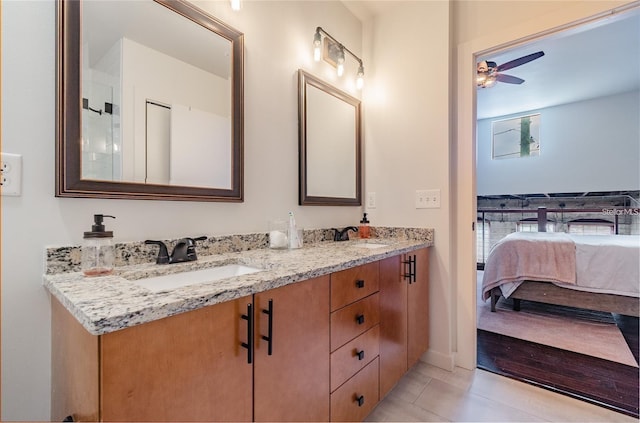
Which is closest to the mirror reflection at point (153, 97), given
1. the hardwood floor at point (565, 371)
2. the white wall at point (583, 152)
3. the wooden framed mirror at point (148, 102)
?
the wooden framed mirror at point (148, 102)

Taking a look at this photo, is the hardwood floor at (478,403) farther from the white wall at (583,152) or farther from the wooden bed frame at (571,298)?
the white wall at (583,152)

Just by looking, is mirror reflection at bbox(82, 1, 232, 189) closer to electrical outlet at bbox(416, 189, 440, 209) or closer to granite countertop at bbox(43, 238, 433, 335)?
granite countertop at bbox(43, 238, 433, 335)

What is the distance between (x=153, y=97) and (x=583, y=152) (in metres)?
6.19

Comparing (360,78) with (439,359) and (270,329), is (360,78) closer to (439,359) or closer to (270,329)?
(270,329)

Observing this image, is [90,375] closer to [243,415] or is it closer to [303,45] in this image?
[243,415]

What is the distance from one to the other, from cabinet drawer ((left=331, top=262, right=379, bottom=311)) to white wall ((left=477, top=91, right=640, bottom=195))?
5.28m

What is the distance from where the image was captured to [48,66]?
3.10ft

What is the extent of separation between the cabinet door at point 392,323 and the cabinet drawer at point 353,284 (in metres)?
0.09

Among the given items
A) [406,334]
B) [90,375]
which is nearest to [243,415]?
[90,375]

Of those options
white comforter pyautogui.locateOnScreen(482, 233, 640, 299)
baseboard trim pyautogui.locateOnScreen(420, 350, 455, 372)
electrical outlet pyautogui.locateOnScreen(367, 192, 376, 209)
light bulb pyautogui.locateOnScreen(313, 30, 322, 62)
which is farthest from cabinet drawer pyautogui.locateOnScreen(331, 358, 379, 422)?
white comforter pyautogui.locateOnScreen(482, 233, 640, 299)

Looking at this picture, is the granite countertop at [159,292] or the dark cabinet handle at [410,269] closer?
the granite countertop at [159,292]

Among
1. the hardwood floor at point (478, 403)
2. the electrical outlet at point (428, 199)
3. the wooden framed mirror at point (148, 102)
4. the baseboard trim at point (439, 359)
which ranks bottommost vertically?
the hardwood floor at point (478, 403)

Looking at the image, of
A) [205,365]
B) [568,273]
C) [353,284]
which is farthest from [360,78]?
[568,273]

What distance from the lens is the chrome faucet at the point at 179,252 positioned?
1117 mm
